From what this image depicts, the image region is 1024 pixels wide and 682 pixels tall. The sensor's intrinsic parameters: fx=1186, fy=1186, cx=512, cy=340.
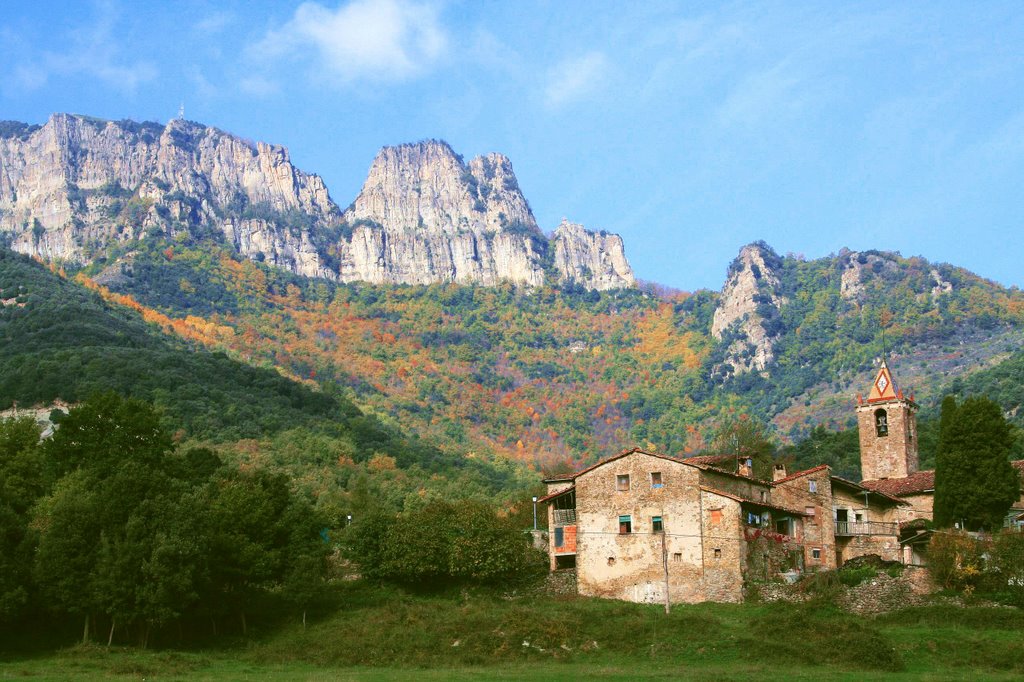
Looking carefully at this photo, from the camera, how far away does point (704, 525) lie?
171ft

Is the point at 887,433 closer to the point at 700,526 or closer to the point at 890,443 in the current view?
the point at 890,443

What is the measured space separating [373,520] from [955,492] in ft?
88.9

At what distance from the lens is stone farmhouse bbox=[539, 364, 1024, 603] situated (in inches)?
2042

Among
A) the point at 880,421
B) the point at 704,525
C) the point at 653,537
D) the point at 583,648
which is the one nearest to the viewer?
the point at 583,648

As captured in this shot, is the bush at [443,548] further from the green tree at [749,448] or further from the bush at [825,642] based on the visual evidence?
the green tree at [749,448]

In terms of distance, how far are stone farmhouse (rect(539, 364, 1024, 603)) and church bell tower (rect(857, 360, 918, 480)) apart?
4.83 meters

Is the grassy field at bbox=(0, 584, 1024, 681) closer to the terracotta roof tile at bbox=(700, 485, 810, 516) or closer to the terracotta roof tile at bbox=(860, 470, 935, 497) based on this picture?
the terracotta roof tile at bbox=(700, 485, 810, 516)

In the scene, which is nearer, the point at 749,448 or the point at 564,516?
the point at 564,516

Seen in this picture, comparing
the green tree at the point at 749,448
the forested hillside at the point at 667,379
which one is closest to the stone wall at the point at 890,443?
the green tree at the point at 749,448

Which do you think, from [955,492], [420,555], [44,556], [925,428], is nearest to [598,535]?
[420,555]

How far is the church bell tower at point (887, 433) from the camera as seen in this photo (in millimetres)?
65688

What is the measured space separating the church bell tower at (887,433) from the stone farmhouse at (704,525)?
4.83 meters

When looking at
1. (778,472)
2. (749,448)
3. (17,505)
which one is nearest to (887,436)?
(778,472)

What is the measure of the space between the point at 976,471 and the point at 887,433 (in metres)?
13.7
